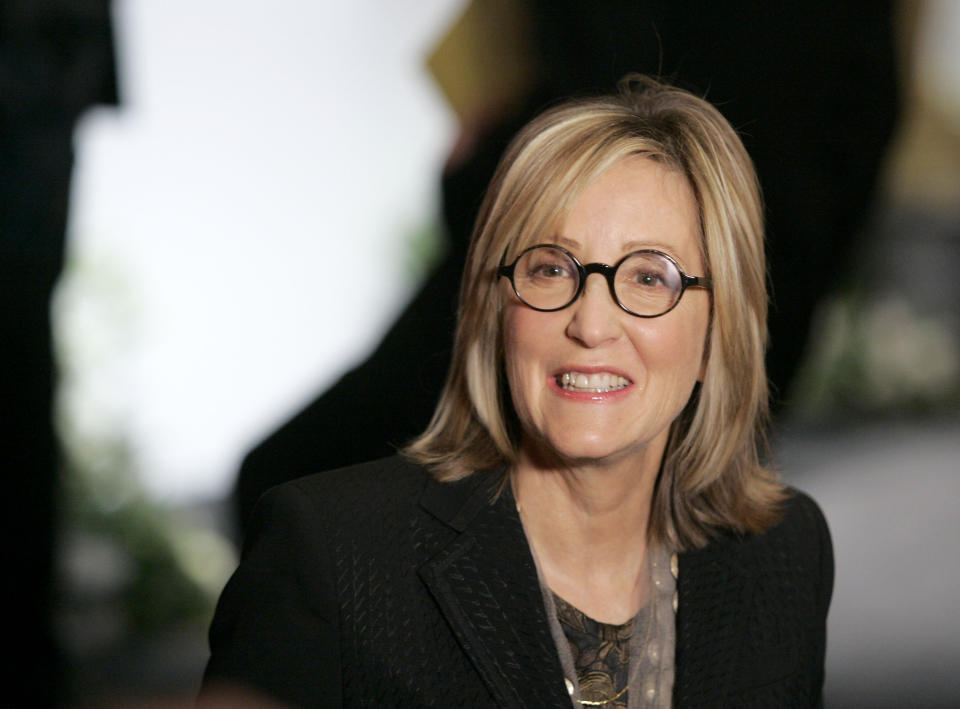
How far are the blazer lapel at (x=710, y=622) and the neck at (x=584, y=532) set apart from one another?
3.3 inches

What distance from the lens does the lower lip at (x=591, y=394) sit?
4.98 feet

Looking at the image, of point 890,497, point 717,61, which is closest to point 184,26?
point 717,61

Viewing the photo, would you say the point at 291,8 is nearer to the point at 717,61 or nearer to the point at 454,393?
the point at 717,61

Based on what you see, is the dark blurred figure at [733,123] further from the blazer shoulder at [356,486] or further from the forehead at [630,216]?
the forehead at [630,216]

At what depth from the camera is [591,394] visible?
1520 millimetres

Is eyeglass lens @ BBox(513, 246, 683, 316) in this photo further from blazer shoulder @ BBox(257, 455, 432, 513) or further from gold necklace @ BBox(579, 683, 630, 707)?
gold necklace @ BBox(579, 683, 630, 707)

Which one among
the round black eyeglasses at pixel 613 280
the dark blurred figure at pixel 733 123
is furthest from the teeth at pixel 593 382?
the dark blurred figure at pixel 733 123

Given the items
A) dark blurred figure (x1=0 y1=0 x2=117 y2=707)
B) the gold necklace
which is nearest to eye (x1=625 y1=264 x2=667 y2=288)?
the gold necklace

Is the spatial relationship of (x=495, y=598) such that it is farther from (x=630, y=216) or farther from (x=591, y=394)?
(x=630, y=216)

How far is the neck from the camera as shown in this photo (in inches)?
64.9

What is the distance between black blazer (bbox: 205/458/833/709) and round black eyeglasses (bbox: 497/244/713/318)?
34 cm

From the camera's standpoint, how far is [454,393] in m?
1.79

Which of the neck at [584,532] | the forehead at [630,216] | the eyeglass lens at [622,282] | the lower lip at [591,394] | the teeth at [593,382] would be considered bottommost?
the neck at [584,532]

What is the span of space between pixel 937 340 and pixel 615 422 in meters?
2.02
